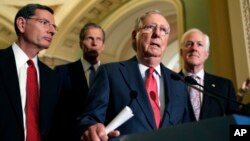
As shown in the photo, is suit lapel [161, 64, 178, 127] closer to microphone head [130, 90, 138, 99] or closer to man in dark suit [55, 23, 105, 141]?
microphone head [130, 90, 138, 99]

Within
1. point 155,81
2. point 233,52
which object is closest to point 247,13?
point 233,52

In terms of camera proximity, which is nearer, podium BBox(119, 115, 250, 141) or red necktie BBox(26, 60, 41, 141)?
podium BBox(119, 115, 250, 141)

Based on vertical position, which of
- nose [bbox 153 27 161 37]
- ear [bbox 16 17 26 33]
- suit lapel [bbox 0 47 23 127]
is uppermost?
ear [bbox 16 17 26 33]

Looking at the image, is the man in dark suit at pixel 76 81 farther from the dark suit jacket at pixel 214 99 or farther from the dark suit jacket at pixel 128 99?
the dark suit jacket at pixel 214 99

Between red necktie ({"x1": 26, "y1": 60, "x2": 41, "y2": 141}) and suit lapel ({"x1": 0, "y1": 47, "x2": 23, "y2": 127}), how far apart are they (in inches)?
2.2

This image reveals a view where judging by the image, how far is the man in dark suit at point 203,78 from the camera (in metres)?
2.58

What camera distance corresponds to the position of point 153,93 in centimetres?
197

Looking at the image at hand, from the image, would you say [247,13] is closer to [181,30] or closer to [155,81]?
[181,30]

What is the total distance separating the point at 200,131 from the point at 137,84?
2.38 feet

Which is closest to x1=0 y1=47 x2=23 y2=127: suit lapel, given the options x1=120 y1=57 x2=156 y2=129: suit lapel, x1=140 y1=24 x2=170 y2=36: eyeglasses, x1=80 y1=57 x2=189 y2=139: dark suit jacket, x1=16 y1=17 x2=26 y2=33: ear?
x1=16 y1=17 x2=26 y2=33: ear

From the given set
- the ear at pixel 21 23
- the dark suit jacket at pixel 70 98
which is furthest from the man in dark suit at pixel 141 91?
the ear at pixel 21 23

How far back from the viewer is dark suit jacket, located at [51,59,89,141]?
233 cm

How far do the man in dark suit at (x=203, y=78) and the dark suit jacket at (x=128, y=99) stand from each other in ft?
1.74

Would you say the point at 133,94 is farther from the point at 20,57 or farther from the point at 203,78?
the point at 203,78
